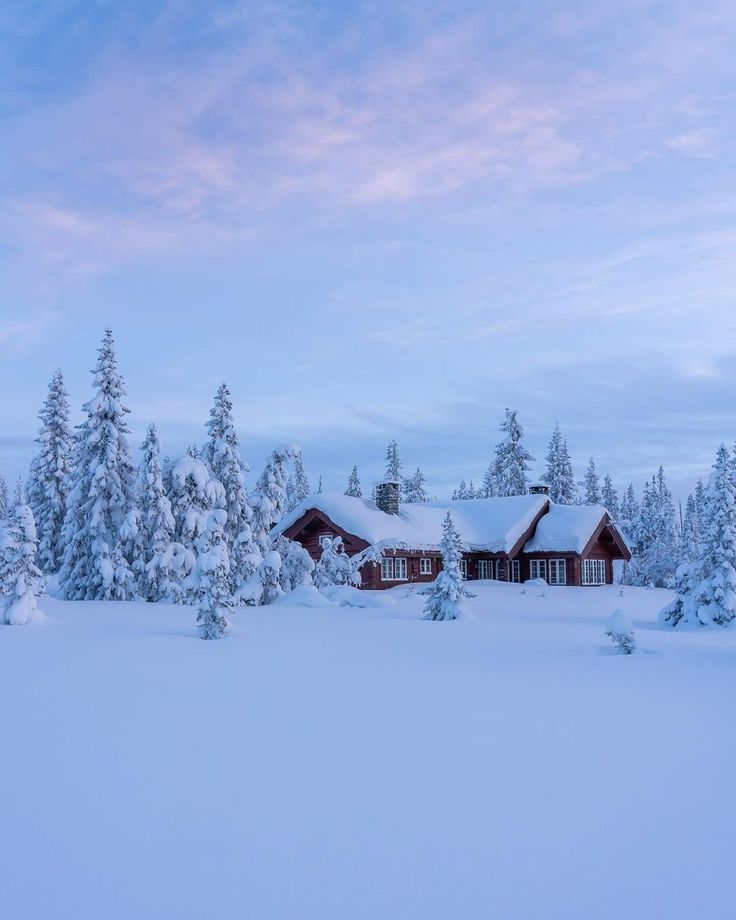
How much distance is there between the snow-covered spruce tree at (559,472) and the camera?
7625 centimetres

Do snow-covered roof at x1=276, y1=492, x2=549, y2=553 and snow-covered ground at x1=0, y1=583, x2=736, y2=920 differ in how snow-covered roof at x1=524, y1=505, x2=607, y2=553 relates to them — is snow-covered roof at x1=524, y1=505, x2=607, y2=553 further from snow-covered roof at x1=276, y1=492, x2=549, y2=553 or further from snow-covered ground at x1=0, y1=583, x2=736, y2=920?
snow-covered ground at x1=0, y1=583, x2=736, y2=920

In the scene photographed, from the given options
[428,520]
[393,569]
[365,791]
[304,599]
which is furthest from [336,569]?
[365,791]

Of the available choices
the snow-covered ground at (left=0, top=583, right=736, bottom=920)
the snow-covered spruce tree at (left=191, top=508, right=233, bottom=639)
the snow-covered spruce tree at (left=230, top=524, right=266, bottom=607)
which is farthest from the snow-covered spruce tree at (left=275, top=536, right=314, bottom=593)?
the snow-covered ground at (left=0, top=583, right=736, bottom=920)

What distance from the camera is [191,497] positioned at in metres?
37.2

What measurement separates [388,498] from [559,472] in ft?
104

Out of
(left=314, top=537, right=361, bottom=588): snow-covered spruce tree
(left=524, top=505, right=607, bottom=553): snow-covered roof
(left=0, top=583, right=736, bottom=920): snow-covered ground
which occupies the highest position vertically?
(left=524, top=505, right=607, bottom=553): snow-covered roof

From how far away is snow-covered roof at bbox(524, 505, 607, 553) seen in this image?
49.8 meters

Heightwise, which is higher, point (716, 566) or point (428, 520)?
point (428, 520)

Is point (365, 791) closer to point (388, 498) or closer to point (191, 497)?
point (191, 497)

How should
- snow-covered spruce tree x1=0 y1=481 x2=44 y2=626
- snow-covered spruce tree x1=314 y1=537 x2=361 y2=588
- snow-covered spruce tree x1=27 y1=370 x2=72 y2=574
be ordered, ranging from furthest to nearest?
snow-covered spruce tree x1=27 y1=370 x2=72 y2=574 → snow-covered spruce tree x1=314 y1=537 x2=361 y2=588 → snow-covered spruce tree x1=0 y1=481 x2=44 y2=626

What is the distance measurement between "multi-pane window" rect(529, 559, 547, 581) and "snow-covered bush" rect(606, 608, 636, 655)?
3412 cm

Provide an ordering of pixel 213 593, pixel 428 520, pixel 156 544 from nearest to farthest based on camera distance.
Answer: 1. pixel 213 593
2. pixel 156 544
3. pixel 428 520

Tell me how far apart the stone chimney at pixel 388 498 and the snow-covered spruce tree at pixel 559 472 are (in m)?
29.3

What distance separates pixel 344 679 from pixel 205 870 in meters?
8.42
